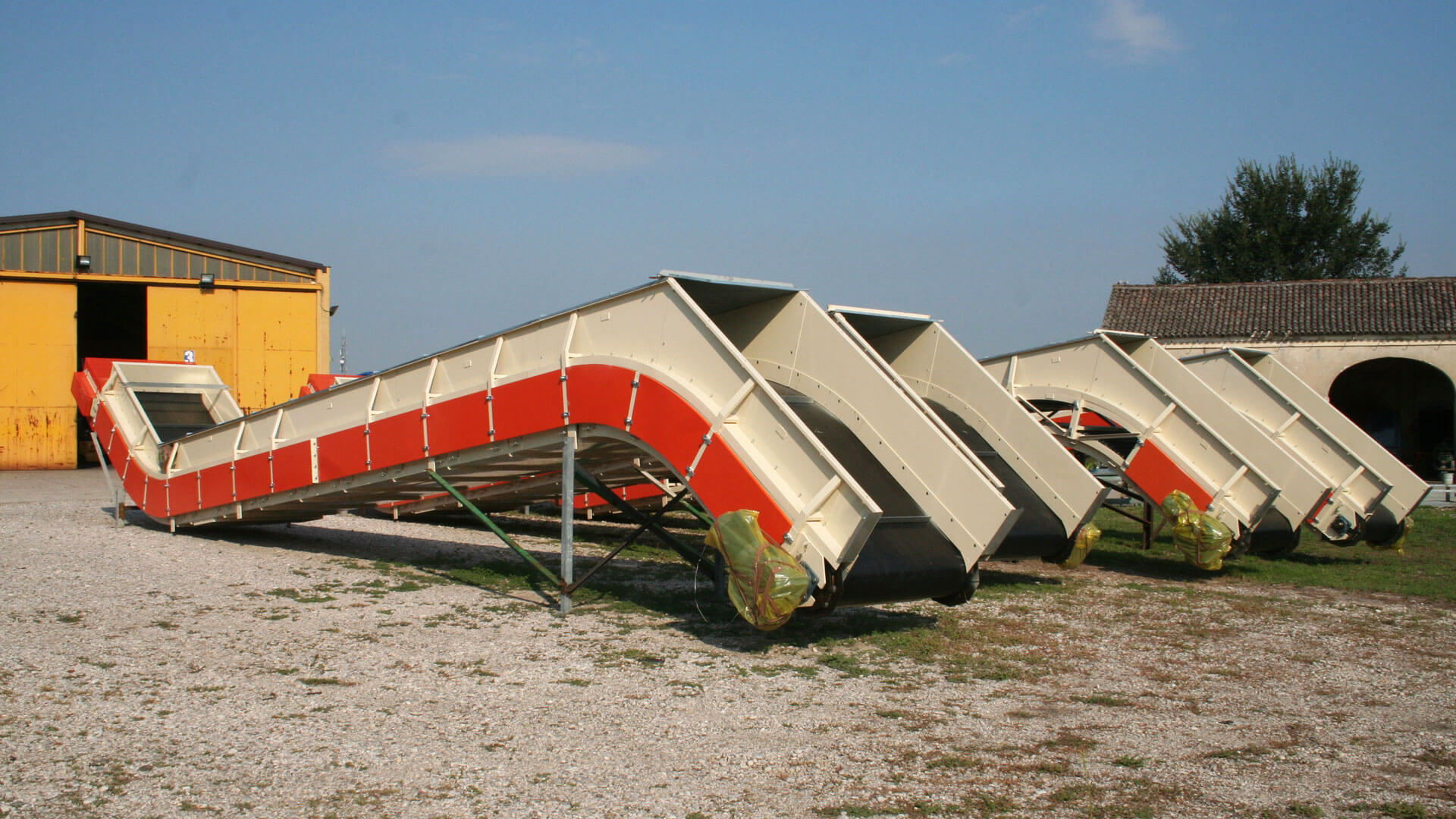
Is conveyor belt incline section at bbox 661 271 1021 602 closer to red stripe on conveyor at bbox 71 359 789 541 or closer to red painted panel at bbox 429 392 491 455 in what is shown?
red stripe on conveyor at bbox 71 359 789 541

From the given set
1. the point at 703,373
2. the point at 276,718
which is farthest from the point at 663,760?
the point at 703,373

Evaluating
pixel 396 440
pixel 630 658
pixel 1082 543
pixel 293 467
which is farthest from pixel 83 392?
pixel 1082 543

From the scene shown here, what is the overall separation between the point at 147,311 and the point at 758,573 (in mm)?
23419

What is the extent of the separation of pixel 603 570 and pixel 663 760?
6.19 m

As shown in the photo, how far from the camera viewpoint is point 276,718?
572cm

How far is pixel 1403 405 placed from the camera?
1287 inches

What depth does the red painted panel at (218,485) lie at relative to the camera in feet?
40.5

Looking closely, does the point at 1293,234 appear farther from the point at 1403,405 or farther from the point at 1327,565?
the point at 1327,565

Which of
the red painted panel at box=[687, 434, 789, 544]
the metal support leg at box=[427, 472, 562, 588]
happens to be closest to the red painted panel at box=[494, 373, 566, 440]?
the metal support leg at box=[427, 472, 562, 588]

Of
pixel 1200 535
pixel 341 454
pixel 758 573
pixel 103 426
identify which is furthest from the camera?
pixel 103 426

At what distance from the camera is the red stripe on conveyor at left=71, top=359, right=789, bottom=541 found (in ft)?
24.6

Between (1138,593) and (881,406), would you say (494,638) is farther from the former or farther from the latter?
(1138,593)

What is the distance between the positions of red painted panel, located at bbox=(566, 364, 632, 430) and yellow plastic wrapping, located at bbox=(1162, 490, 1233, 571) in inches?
259

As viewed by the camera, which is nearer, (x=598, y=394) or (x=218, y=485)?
(x=598, y=394)
